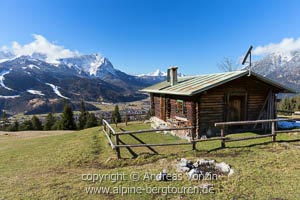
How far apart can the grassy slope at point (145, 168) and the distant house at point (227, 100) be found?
2.36 meters

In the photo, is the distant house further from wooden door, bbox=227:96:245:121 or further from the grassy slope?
the grassy slope

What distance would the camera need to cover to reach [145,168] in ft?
28.3

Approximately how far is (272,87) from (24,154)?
1753 cm

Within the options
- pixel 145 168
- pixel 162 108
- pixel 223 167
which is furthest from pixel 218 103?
pixel 145 168

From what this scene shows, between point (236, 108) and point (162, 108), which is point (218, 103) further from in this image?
point (162, 108)

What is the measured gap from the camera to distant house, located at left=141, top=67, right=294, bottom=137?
13490mm

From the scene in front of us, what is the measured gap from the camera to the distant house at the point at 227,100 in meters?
13.5

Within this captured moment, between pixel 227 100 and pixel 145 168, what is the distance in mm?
8396

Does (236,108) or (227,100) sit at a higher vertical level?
(227,100)

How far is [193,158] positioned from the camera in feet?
30.5

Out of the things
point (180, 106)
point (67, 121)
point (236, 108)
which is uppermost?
Answer: point (180, 106)

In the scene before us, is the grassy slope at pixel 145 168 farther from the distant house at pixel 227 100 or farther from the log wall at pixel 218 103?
the distant house at pixel 227 100

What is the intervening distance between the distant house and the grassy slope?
236 cm

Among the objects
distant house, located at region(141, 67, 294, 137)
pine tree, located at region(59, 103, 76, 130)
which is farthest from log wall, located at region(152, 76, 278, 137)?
pine tree, located at region(59, 103, 76, 130)
